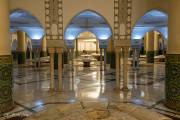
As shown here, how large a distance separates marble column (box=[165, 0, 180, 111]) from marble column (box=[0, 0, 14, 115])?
9.30ft

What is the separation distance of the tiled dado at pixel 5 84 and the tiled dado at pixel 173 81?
9.28ft

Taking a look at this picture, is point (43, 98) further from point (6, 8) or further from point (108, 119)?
point (108, 119)

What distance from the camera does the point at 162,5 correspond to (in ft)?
17.4

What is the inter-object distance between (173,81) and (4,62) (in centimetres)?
291

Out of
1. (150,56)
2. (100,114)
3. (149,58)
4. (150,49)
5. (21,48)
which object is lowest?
(100,114)

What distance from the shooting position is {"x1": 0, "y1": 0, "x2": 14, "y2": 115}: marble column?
366 centimetres

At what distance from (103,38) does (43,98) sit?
23.4 ft

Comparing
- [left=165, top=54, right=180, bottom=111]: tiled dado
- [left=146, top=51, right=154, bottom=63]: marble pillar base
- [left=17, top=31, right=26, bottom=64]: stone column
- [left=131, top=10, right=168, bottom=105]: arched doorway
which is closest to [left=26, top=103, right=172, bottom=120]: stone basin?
[left=165, top=54, right=180, bottom=111]: tiled dado

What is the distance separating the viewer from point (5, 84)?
376 cm

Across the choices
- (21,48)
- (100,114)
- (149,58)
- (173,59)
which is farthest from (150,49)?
(100,114)

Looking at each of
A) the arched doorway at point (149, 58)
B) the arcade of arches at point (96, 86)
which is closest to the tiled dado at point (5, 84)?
the arcade of arches at point (96, 86)

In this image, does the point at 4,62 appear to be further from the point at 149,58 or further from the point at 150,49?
the point at 149,58

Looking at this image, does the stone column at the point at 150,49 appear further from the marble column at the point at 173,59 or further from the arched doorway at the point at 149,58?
the marble column at the point at 173,59

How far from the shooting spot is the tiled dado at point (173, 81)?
3.65 meters
